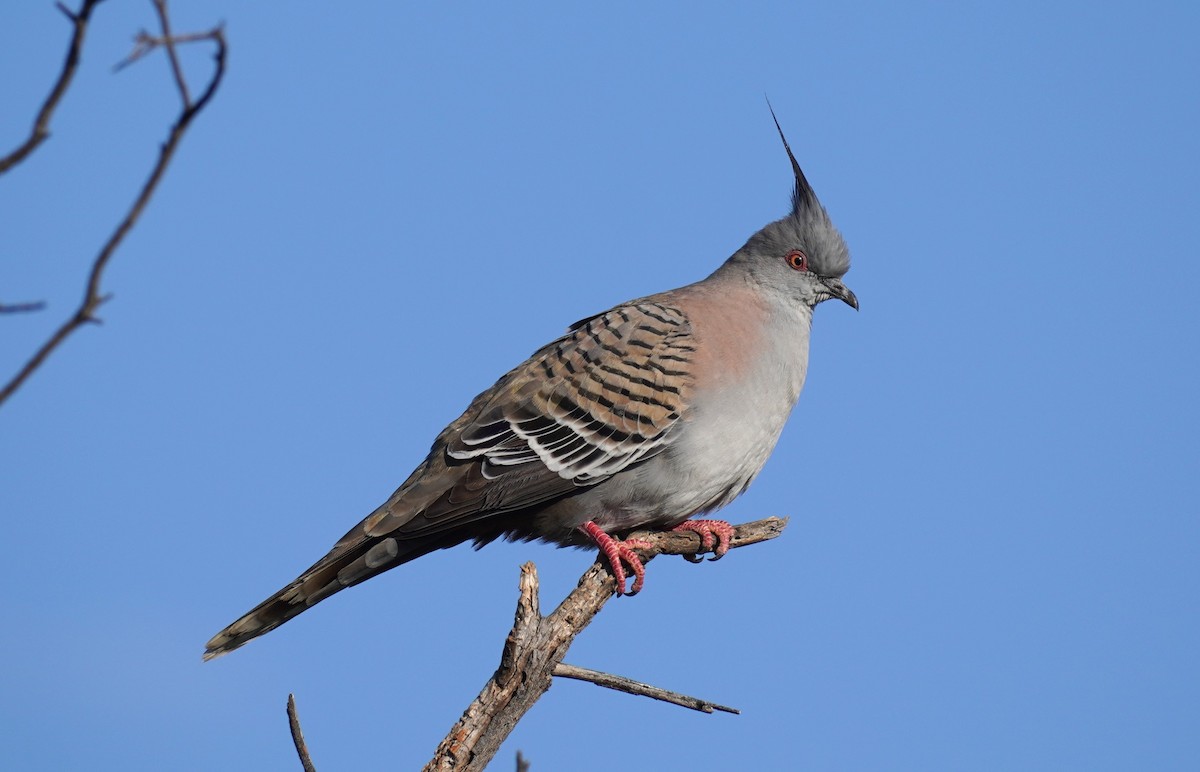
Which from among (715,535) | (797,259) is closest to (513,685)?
(715,535)

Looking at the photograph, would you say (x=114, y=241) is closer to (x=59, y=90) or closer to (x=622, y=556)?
(x=59, y=90)

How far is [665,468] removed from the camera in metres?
6.59

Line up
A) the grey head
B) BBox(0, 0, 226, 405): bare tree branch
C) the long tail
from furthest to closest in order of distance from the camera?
the grey head
the long tail
BBox(0, 0, 226, 405): bare tree branch

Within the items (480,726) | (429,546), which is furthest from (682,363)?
(480,726)

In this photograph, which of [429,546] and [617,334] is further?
[617,334]

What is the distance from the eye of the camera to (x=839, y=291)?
7.62 metres

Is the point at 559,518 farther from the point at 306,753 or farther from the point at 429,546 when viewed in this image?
the point at 306,753

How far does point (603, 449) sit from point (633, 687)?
152cm

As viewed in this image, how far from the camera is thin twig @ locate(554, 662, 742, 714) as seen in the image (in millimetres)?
5445

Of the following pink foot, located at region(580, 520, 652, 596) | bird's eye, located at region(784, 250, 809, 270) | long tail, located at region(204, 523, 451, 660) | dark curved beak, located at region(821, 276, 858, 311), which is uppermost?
bird's eye, located at region(784, 250, 809, 270)

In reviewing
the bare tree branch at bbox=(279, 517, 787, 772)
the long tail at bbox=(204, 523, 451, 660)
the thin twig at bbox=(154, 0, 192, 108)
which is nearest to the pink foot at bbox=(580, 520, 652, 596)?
the bare tree branch at bbox=(279, 517, 787, 772)

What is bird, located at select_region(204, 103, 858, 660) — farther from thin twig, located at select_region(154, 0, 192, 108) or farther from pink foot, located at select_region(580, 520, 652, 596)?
thin twig, located at select_region(154, 0, 192, 108)

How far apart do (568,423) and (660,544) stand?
853mm

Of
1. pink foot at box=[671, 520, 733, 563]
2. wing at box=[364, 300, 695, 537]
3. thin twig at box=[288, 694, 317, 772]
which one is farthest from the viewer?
pink foot at box=[671, 520, 733, 563]
